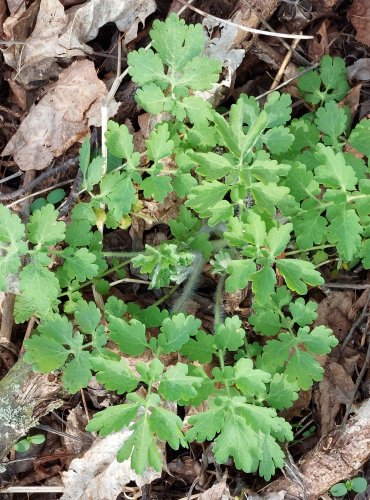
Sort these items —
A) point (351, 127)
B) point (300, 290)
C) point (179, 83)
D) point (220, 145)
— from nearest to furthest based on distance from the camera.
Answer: point (300, 290) → point (179, 83) → point (220, 145) → point (351, 127)

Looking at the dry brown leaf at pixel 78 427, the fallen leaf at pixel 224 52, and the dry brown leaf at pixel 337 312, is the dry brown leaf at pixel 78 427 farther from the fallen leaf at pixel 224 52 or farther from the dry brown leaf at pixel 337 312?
the fallen leaf at pixel 224 52

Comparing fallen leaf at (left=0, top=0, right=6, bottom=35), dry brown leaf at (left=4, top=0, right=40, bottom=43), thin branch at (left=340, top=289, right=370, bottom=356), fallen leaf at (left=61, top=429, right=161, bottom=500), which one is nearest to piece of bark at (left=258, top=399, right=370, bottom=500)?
thin branch at (left=340, top=289, right=370, bottom=356)

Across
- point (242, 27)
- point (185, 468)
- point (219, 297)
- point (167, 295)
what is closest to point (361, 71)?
point (242, 27)

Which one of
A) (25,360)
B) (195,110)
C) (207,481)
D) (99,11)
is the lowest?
(207,481)

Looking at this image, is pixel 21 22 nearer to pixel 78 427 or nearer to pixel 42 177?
pixel 42 177

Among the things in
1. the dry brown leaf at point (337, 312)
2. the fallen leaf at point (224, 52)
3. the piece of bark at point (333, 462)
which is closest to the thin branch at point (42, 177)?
the fallen leaf at point (224, 52)

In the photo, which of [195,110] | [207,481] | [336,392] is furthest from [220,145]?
[207,481]

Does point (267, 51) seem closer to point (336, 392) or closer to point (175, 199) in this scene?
point (175, 199)
